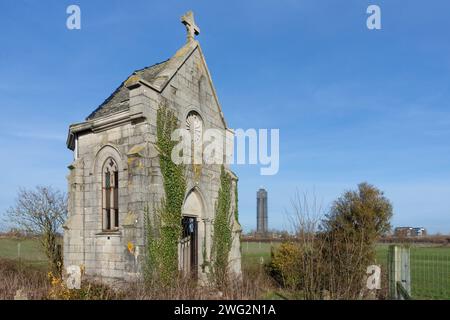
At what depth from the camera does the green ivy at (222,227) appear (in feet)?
48.1

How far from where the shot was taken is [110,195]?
12844 millimetres

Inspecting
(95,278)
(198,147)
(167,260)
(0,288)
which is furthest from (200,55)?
(0,288)

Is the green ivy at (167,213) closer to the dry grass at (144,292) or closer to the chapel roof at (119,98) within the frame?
the dry grass at (144,292)

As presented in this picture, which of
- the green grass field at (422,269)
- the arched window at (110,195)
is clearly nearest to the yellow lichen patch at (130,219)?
the arched window at (110,195)

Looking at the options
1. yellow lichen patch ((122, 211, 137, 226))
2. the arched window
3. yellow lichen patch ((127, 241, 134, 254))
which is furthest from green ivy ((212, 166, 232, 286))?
yellow lichen patch ((122, 211, 137, 226))

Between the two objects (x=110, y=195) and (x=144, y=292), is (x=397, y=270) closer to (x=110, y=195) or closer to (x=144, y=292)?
(x=144, y=292)

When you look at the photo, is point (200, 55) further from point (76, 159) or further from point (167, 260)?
point (167, 260)

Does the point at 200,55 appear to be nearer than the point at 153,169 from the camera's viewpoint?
No

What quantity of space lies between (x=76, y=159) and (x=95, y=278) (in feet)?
14.6

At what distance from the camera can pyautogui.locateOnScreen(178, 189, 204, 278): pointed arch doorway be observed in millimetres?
13750

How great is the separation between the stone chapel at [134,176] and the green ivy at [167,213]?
0.88 ft

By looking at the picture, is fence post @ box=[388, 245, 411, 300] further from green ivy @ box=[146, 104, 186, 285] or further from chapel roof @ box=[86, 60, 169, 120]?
chapel roof @ box=[86, 60, 169, 120]

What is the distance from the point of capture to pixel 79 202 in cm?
1339

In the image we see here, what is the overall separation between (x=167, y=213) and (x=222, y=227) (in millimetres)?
3970
